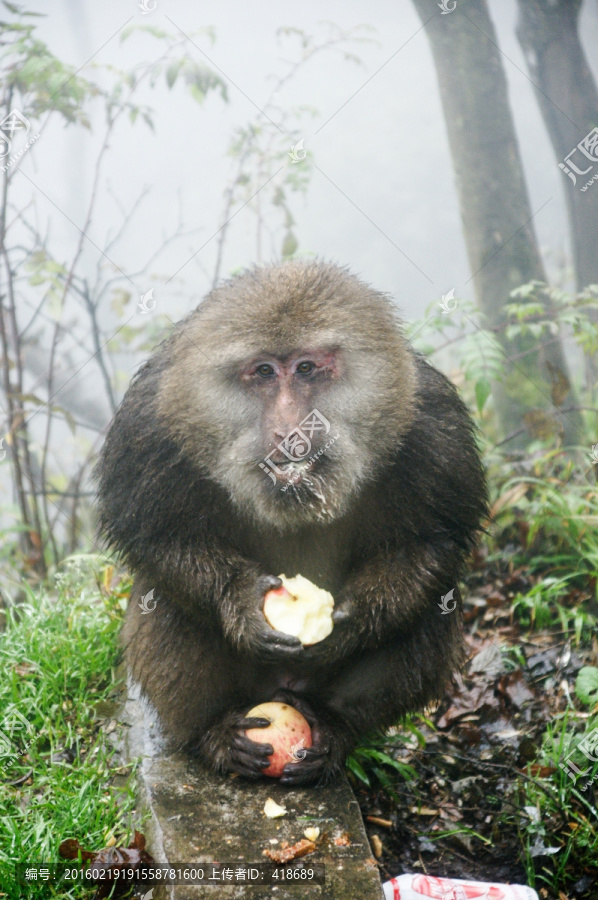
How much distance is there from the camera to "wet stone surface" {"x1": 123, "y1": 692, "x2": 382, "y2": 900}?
2.96m

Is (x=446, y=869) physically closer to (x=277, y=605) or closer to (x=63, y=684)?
(x=277, y=605)

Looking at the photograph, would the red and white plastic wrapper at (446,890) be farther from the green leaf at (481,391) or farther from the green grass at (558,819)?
the green leaf at (481,391)

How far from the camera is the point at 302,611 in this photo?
356cm

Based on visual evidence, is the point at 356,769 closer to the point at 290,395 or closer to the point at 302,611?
the point at 302,611

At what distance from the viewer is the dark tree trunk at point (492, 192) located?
736cm

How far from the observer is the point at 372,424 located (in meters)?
3.66

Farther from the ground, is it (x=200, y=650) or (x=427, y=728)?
(x=200, y=650)

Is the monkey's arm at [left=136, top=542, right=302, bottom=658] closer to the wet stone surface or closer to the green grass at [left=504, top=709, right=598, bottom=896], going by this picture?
the wet stone surface

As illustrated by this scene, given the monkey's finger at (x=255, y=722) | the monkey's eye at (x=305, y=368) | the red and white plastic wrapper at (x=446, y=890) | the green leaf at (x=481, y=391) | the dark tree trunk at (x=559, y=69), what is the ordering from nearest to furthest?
the red and white plastic wrapper at (x=446, y=890) < the monkey's eye at (x=305, y=368) < the monkey's finger at (x=255, y=722) < the green leaf at (x=481, y=391) < the dark tree trunk at (x=559, y=69)

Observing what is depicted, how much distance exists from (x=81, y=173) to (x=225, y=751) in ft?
18.2

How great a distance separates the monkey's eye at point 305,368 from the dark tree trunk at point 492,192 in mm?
4285

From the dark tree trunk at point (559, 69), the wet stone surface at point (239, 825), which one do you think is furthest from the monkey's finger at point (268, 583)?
the dark tree trunk at point (559, 69)

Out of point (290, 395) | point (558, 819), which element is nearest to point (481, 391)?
point (290, 395)

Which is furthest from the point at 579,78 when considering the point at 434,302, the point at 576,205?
the point at 434,302
